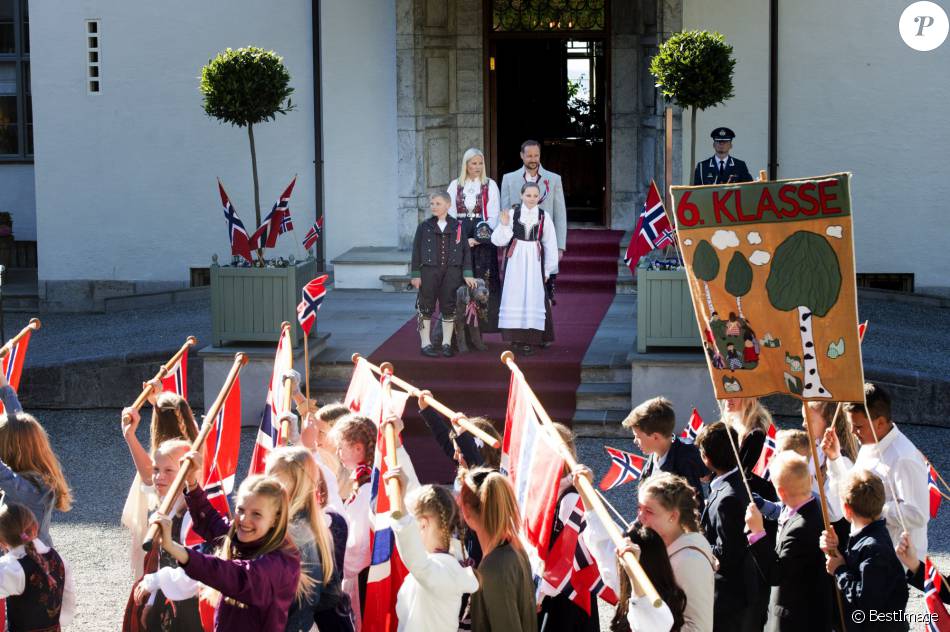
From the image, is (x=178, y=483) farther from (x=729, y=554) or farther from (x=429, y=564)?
(x=729, y=554)

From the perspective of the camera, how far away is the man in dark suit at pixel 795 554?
17.5 feet

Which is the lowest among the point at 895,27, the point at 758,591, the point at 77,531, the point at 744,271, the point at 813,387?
the point at 77,531

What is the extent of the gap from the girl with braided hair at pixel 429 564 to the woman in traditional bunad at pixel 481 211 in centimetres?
694

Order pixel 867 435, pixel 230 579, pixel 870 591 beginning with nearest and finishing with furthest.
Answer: pixel 230 579, pixel 870 591, pixel 867 435

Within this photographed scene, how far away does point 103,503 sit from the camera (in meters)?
9.34

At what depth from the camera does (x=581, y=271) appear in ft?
50.5

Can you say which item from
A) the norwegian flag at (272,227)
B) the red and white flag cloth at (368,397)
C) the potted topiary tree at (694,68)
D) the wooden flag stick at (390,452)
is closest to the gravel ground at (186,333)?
the norwegian flag at (272,227)

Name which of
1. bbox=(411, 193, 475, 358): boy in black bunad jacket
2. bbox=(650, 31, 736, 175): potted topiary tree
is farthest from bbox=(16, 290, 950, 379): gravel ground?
bbox=(650, 31, 736, 175): potted topiary tree

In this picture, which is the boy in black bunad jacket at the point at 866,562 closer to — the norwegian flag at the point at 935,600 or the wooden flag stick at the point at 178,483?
the norwegian flag at the point at 935,600

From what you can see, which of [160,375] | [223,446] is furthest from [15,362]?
[223,446]

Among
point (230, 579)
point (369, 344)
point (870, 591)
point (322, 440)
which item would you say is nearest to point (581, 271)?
point (369, 344)

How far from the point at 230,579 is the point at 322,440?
2156 millimetres

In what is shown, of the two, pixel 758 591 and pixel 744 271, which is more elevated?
pixel 744 271

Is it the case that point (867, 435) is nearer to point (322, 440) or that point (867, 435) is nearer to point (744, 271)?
point (744, 271)
